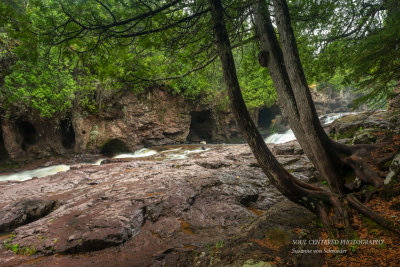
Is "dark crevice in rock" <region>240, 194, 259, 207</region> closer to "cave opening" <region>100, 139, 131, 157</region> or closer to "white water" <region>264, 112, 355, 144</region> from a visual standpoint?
"cave opening" <region>100, 139, 131, 157</region>

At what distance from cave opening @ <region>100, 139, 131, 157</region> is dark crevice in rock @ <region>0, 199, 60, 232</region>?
1194 cm

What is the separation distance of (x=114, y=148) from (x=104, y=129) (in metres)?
2.07

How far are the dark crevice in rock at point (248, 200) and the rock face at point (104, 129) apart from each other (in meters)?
7.04

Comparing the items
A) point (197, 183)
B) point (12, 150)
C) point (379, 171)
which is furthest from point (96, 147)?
point (379, 171)

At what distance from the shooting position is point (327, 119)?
84.6 ft

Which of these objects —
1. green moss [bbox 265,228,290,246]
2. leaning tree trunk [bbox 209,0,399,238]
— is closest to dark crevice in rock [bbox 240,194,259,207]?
leaning tree trunk [bbox 209,0,399,238]

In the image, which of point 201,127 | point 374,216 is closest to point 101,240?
point 374,216

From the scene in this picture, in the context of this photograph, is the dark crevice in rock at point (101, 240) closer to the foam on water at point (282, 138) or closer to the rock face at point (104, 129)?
the rock face at point (104, 129)

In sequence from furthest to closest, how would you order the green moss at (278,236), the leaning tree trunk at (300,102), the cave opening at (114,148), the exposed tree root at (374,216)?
the cave opening at (114,148), the leaning tree trunk at (300,102), the green moss at (278,236), the exposed tree root at (374,216)

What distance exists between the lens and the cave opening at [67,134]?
15703mm

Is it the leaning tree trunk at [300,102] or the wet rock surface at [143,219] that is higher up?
the leaning tree trunk at [300,102]

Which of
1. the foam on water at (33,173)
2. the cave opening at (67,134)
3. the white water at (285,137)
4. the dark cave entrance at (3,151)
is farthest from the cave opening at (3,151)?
the white water at (285,137)

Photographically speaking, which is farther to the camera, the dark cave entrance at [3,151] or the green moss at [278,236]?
the dark cave entrance at [3,151]

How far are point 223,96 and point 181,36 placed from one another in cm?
2081
